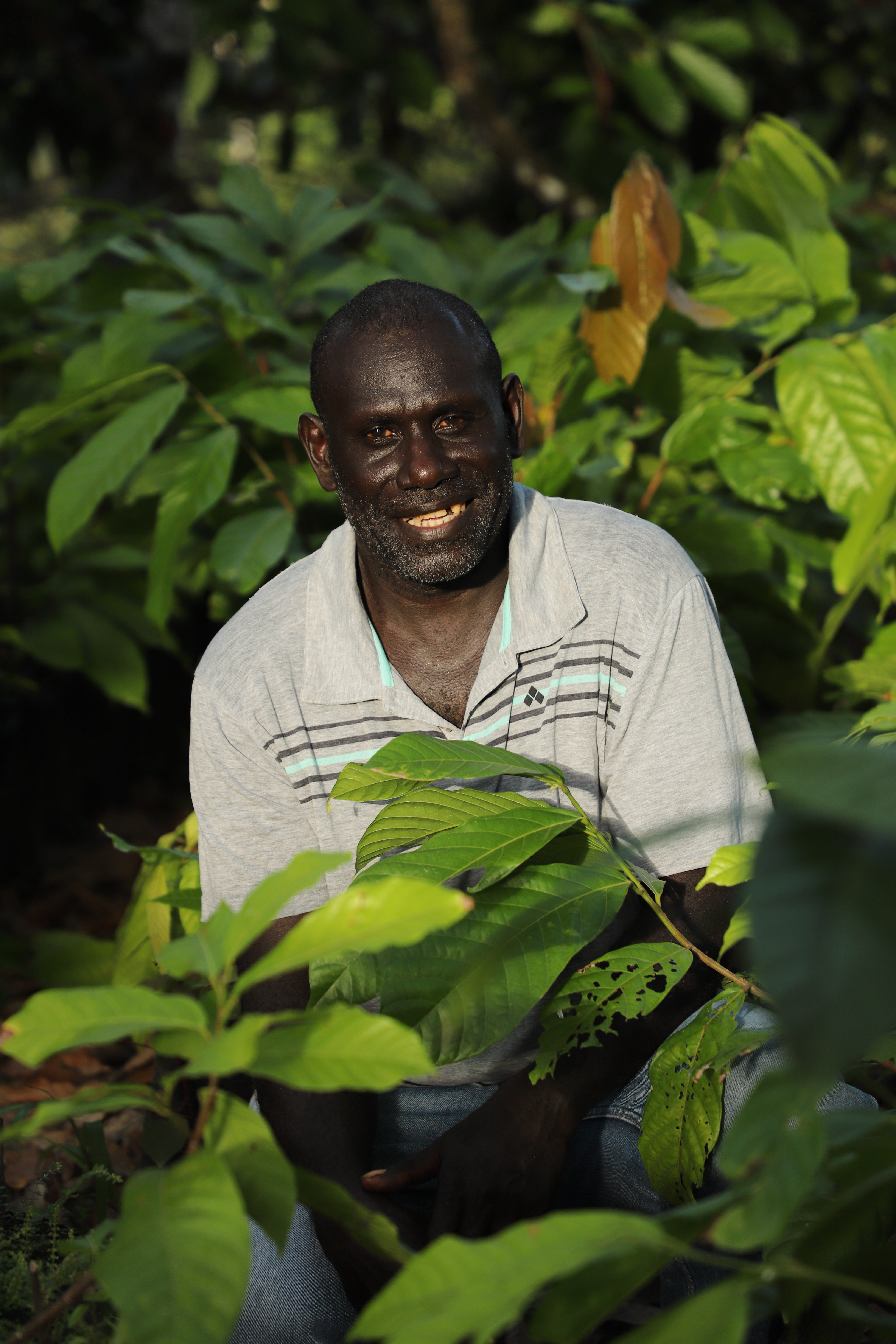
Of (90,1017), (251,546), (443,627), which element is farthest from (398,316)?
(90,1017)

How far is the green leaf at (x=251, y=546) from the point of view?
2176 mm

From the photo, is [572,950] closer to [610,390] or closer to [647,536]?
[647,536]

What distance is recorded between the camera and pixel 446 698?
5.73 ft

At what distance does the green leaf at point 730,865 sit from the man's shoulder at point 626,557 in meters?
0.46

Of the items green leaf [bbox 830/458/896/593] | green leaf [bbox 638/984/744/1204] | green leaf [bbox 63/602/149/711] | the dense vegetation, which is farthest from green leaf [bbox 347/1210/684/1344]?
green leaf [bbox 63/602/149/711]

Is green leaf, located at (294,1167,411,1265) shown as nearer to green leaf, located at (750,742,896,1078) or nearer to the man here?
green leaf, located at (750,742,896,1078)

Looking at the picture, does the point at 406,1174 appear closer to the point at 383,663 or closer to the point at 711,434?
the point at 383,663

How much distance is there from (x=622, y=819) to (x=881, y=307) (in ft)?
7.07

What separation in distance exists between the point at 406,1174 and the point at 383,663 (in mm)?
682

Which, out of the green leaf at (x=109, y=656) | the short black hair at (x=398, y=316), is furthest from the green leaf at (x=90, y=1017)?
Result: the green leaf at (x=109, y=656)

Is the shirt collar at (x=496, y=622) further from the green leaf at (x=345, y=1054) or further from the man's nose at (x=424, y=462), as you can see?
the green leaf at (x=345, y=1054)

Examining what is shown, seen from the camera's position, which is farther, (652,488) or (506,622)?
(652,488)

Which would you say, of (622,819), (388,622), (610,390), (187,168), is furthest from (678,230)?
(187,168)

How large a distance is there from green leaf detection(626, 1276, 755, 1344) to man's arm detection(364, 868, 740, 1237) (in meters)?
0.80
